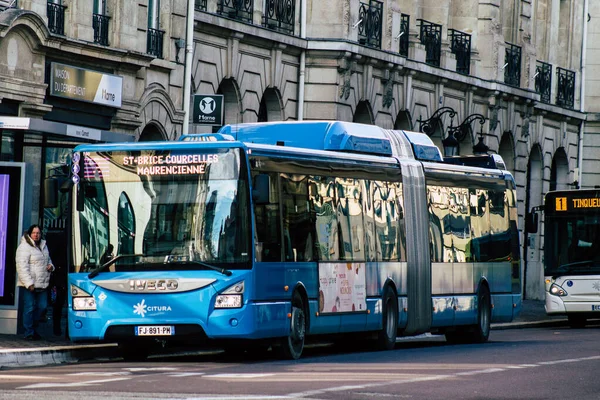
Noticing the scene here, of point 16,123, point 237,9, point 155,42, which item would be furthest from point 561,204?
point 16,123

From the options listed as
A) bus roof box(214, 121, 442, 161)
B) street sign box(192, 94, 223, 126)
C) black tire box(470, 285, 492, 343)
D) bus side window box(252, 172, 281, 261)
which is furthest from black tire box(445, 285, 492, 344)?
bus side window box(252, 172, 281, 261)

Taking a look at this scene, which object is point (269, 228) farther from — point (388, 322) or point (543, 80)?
point (543, 80)

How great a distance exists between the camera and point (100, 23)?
28203 millimetres

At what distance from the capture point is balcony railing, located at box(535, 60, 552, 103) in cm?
4869

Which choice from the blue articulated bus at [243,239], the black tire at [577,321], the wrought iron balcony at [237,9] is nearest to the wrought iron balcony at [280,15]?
the wrought iron balcony at [237,9]

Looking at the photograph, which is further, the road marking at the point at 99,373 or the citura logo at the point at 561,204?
the citura logo at the point at 561,204

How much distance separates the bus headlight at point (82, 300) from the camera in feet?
61.3

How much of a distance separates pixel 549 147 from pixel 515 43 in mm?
4217

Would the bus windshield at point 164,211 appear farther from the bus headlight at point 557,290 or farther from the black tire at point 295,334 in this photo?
the bus headlight at point 557,290

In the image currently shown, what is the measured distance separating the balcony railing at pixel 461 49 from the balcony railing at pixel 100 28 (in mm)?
16661

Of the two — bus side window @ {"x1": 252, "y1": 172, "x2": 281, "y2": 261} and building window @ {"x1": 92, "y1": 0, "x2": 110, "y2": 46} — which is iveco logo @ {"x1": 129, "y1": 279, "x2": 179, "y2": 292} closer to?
bus side window @ {"x1": 252, "y1": 172, "x2": 281, "y2": 261}

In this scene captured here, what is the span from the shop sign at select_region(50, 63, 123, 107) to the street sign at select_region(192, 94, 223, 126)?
208 centimetres

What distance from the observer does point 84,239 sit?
61.9 ft

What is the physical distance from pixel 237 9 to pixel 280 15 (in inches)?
83.1
